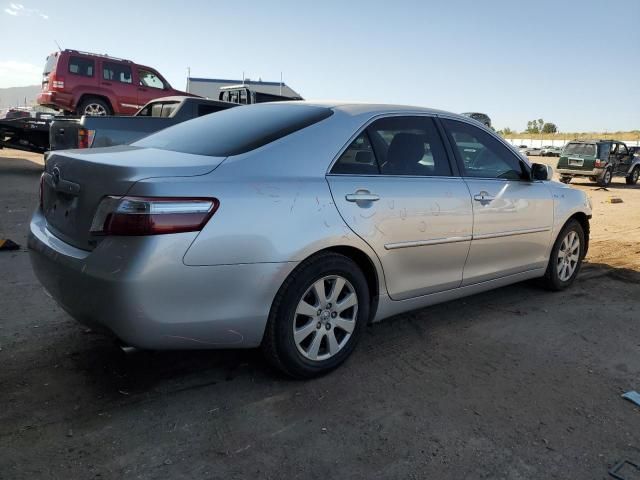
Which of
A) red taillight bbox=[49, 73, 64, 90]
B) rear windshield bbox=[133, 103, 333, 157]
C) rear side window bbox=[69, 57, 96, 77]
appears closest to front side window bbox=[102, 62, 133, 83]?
rear side window bbox=[69, 57, 96, 77]

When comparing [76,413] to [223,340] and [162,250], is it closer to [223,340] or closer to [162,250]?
[223,340]

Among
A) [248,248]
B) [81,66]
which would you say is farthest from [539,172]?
[81,66]

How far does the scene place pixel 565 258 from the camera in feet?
16.9

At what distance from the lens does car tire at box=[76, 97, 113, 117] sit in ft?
48.1

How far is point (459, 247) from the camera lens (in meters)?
3.83

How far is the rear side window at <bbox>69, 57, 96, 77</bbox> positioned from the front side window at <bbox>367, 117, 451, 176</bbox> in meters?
13.2

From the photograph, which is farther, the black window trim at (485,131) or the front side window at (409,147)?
the black window trim at (485,131)

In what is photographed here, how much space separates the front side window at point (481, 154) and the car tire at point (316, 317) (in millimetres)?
1401

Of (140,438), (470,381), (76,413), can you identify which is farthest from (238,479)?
(470,381)

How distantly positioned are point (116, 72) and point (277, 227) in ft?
45.5

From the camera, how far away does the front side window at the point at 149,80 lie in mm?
15219

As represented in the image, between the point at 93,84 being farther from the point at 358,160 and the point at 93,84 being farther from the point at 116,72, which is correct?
the point at 358,160

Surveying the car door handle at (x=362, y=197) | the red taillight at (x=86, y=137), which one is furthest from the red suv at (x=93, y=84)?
the car door handle at (x=362, y=197)

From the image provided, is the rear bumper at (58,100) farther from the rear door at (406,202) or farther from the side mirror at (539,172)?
the side mirror at (539,172)
